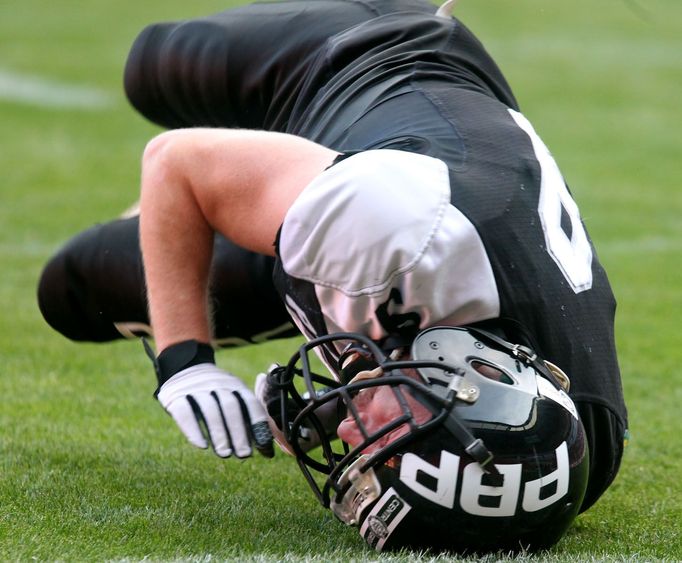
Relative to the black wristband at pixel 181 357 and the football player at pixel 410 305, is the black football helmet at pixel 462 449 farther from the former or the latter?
the black wristband at pixel 181 357

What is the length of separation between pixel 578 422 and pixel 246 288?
47.6 inches

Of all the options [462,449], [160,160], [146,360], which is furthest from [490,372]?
[146,360]

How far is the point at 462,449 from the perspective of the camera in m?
2.15

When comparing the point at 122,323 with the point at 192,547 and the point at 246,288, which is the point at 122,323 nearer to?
the point at 246,288

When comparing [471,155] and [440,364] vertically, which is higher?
[471,155]

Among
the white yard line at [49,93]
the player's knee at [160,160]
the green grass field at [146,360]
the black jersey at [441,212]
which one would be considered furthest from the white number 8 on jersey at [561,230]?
the white yard line at [49,93]

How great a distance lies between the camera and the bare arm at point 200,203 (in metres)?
2.48

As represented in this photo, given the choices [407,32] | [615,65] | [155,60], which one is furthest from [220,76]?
[615,65]

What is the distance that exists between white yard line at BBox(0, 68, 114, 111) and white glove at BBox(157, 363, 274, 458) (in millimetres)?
8594

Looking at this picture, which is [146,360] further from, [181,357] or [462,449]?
[462,449]

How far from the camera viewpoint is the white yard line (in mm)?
10781

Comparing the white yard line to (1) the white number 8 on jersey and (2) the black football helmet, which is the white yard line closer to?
(1) the white number 8 on jersey

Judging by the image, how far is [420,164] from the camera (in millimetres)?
2277

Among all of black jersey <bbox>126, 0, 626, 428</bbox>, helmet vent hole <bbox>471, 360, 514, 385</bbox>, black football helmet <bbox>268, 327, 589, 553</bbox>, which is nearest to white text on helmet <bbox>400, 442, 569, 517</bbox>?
black football helmet <bbox>268, 327, 589, 553</bbox>
